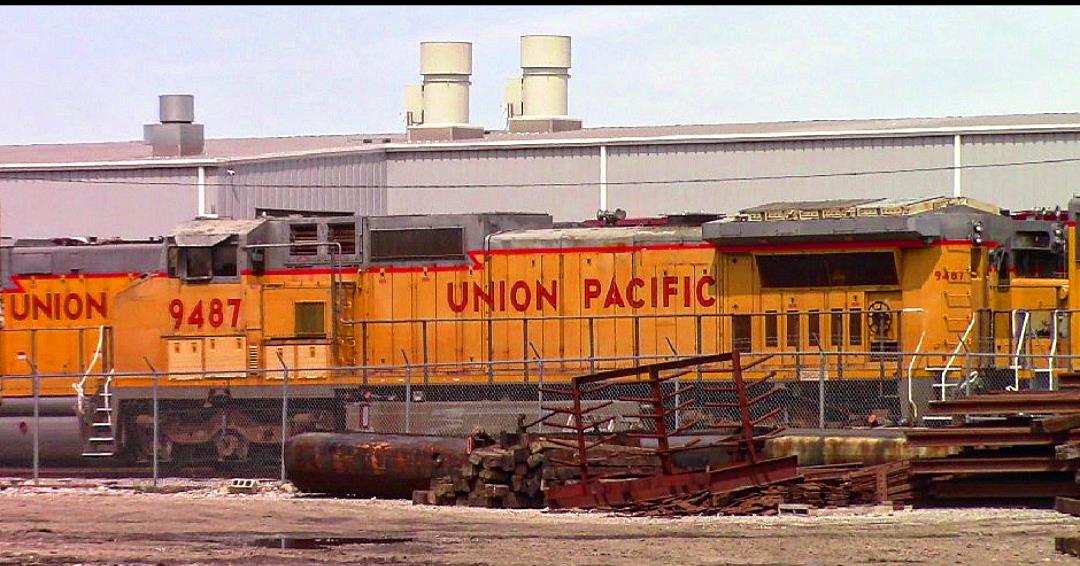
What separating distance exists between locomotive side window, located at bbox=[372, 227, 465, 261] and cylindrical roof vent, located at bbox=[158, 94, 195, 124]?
845 inches

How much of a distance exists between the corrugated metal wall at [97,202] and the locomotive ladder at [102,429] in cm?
1786

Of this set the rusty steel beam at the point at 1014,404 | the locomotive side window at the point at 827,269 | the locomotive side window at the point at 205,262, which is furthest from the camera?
the locomotive side window at the point at 205,262

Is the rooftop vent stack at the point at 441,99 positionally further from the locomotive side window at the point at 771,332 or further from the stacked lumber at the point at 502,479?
the stacked lumber at the point at 502,479

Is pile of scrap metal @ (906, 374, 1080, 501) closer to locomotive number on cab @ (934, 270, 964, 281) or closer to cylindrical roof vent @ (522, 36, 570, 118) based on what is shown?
locomotive number on cab @ (934, 270, 964, 281)

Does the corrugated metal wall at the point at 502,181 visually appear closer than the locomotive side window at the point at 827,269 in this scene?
Answer: No

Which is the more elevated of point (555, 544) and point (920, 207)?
point (920, 207)

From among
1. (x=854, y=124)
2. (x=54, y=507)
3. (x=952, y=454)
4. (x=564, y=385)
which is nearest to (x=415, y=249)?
(x=564, y=385)

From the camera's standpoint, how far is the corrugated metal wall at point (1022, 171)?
42.3 metres

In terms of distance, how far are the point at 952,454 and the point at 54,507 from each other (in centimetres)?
1083

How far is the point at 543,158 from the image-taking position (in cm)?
4666

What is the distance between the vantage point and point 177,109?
46531mm

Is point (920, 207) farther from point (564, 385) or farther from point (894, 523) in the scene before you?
point (894, 523)

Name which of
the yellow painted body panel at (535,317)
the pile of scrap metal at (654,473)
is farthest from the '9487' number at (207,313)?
the pile of scrap metal at (654,473)

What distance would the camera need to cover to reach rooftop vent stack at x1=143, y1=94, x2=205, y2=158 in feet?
152
